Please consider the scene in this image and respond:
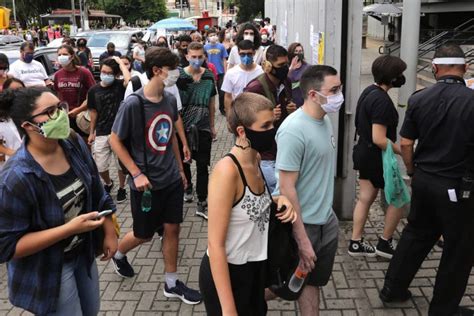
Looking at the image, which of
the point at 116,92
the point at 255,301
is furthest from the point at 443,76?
the point at 116,92

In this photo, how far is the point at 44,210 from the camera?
2.45 meters

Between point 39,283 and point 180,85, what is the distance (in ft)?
11.9

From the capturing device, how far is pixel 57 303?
8.33 ft

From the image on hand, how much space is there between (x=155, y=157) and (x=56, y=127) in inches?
59.4

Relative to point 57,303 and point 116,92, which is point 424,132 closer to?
point 57,303

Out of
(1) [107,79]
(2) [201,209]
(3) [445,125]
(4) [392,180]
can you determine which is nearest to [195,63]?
(1) [107,79]

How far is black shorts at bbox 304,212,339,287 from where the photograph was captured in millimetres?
3115

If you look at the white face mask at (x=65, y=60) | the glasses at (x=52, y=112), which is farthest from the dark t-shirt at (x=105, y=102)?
the glasses at (x=52, y=112)

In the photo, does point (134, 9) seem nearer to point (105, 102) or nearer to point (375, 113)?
point (105, 102)

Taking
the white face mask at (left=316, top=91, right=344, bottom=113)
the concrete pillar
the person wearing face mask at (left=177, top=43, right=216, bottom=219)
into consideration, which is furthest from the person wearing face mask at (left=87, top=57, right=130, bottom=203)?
the white face mask at (left=316, top=91, right=344, bottom=113)

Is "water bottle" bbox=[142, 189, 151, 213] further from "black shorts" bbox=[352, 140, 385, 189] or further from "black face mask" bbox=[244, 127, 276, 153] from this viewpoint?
"black shorts" bbox=[352, 140, 385, 189]

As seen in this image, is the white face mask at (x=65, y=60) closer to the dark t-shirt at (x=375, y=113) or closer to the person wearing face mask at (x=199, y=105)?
the person wearing face mask at (x=199, y=105)

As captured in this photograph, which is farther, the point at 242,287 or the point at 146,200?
the point at 146,200

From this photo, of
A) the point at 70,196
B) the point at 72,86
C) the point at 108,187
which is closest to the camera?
the point at 70,196
